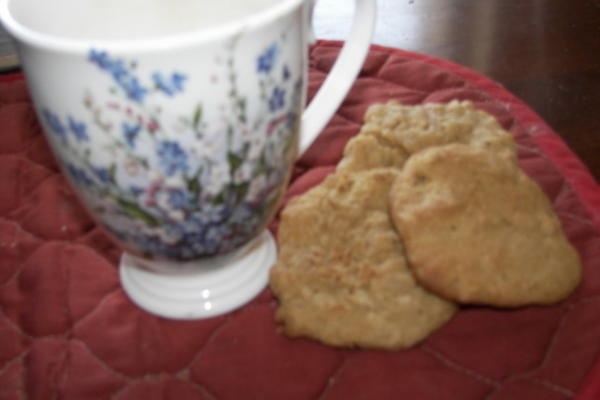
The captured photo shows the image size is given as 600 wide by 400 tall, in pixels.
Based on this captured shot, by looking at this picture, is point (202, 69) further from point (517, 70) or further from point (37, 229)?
point (517, 70)

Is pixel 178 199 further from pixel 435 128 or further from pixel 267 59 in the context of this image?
pixel 435 128

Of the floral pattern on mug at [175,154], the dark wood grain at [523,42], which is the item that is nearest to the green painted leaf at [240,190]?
the floral pattern on mug at [175,154]

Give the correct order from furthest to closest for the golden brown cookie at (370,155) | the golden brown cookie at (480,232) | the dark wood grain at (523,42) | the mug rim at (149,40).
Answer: the dark wood grain at (523,42), the golden brown cookie at (370,155), the golden brown cookie at (480,232), the mug rim at (149,40)

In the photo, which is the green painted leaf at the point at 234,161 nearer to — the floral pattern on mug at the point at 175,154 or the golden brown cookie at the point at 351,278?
the floral pattern on mug at the point at 175,154

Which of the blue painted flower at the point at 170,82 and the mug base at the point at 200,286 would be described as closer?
the blue painted flower at the point at 170,82

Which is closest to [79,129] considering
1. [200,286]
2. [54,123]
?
[54,123]
